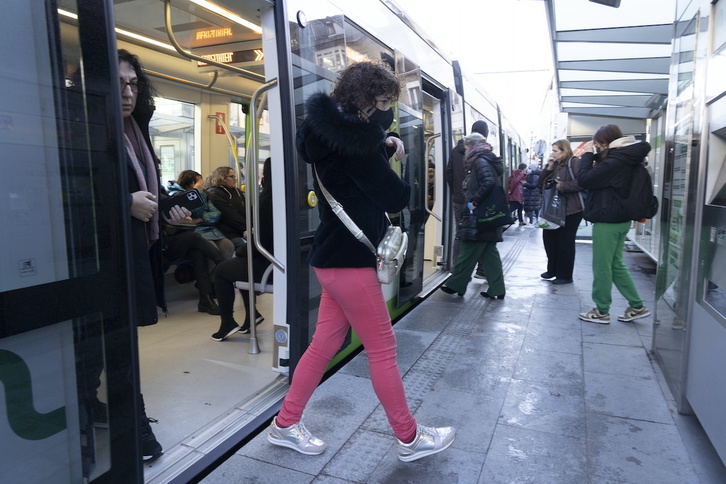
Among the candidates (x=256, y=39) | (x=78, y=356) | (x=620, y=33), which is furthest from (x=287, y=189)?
(x=620, y=33)

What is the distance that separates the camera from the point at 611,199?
14.8 ft

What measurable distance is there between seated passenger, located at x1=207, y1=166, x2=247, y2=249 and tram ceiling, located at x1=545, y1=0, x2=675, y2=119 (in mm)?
4075

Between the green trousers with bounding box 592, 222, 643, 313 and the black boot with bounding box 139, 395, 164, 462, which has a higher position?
the green trousers with bounding box 592, 222, 643, 313

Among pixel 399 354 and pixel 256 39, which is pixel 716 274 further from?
pixel 256 39

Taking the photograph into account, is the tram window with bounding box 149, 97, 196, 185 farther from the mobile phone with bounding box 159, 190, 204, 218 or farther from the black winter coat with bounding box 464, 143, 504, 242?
the mobile phone with bounding box 159, 190, 204, 218

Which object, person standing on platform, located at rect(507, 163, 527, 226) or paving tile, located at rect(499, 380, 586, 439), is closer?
paving tile, located at rect(499, 380, 586, 439)

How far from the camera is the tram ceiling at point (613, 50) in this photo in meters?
6.43

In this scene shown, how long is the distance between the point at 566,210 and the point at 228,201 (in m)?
3.87

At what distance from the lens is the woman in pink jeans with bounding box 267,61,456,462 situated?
2090 millimetres

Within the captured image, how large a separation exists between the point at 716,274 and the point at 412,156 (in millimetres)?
2781

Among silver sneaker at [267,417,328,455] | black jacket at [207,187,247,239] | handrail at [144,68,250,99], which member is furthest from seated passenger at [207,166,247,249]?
silver sneaker at [267,417,328,455]

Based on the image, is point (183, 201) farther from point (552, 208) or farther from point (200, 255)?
point (552, 208)

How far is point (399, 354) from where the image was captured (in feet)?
13.1

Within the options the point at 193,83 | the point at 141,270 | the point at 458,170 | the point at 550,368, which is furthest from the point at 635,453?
the point at 193,83
